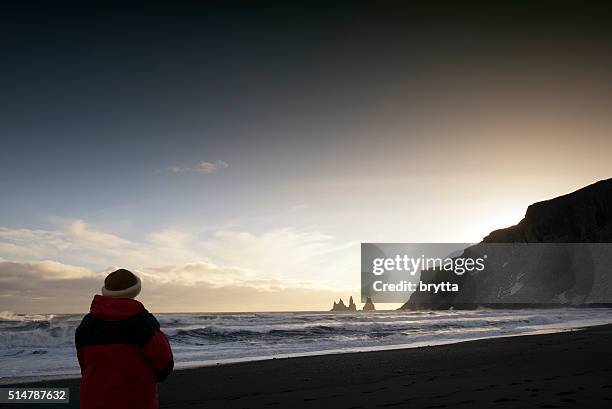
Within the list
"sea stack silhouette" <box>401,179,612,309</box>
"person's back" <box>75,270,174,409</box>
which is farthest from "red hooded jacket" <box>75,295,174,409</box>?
"sea stack silhouette" <box>401,179,612,309</box>

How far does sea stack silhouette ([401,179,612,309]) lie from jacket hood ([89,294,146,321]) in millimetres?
101276

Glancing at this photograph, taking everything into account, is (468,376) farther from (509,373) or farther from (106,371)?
(106,371)

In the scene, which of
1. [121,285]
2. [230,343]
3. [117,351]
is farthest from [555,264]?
[117,351]

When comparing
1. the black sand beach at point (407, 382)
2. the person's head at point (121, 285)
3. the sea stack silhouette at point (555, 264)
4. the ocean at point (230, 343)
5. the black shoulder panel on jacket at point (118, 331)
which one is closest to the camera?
the black shoulder panel on jacket at point (118, 331)

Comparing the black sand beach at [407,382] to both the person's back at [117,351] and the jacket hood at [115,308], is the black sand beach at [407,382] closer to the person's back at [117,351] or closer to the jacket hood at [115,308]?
the person's back at [117,351]

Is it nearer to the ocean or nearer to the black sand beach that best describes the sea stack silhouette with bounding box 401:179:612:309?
the ocean

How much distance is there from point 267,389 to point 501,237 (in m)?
137

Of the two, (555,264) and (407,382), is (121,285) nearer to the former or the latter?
(407,382)

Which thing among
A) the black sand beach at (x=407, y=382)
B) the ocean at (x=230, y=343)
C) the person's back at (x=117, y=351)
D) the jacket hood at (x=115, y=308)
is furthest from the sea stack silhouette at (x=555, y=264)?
the jacket hood at (x=115, y=308)

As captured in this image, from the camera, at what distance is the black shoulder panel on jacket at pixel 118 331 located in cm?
385

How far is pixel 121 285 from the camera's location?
4.04 metres

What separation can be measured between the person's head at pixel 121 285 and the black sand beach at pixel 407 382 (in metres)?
4.49

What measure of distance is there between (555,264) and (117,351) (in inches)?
4761

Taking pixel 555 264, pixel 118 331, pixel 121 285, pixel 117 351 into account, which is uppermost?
pixel 555 264
